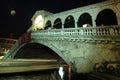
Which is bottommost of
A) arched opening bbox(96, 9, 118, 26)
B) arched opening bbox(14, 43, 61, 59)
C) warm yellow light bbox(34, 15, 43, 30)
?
arched opening bbox(14, 43, 61, 59)

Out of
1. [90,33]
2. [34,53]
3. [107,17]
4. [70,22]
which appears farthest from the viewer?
[34,53]

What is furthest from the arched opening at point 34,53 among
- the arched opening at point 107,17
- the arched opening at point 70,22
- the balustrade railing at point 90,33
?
the arched opening at point 107,17

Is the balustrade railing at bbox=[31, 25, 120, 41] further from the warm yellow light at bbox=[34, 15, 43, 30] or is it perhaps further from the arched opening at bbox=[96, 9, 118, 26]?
the warm yellow light at bbox=[34, 15, 43, 30]

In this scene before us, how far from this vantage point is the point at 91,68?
10492 millimetres

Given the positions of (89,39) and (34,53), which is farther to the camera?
(34,53)

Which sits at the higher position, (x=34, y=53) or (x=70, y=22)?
(x=70, y=22)

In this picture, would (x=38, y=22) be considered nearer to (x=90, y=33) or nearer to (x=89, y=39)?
(x=90, y=33)

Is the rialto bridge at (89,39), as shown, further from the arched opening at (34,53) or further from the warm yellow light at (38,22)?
the arched opening at (34,53)

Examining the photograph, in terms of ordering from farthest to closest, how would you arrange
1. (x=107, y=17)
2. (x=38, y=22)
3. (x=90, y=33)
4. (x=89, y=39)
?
(x=38, y=22) < (x=107, y=17) < (x=90, y=33) < (x=89, y=39)

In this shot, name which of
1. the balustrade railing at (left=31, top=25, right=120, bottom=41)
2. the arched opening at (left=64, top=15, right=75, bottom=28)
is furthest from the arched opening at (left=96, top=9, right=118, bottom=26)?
the balustrade railing at (left=31, top=25, right=120, bottom=41)

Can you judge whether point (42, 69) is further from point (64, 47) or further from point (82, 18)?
point (82, 18)

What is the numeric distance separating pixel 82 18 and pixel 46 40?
6.44m

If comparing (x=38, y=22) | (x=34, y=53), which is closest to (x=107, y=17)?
(x=38, y=22)

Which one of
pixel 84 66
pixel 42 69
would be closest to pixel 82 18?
pixel 84 66
